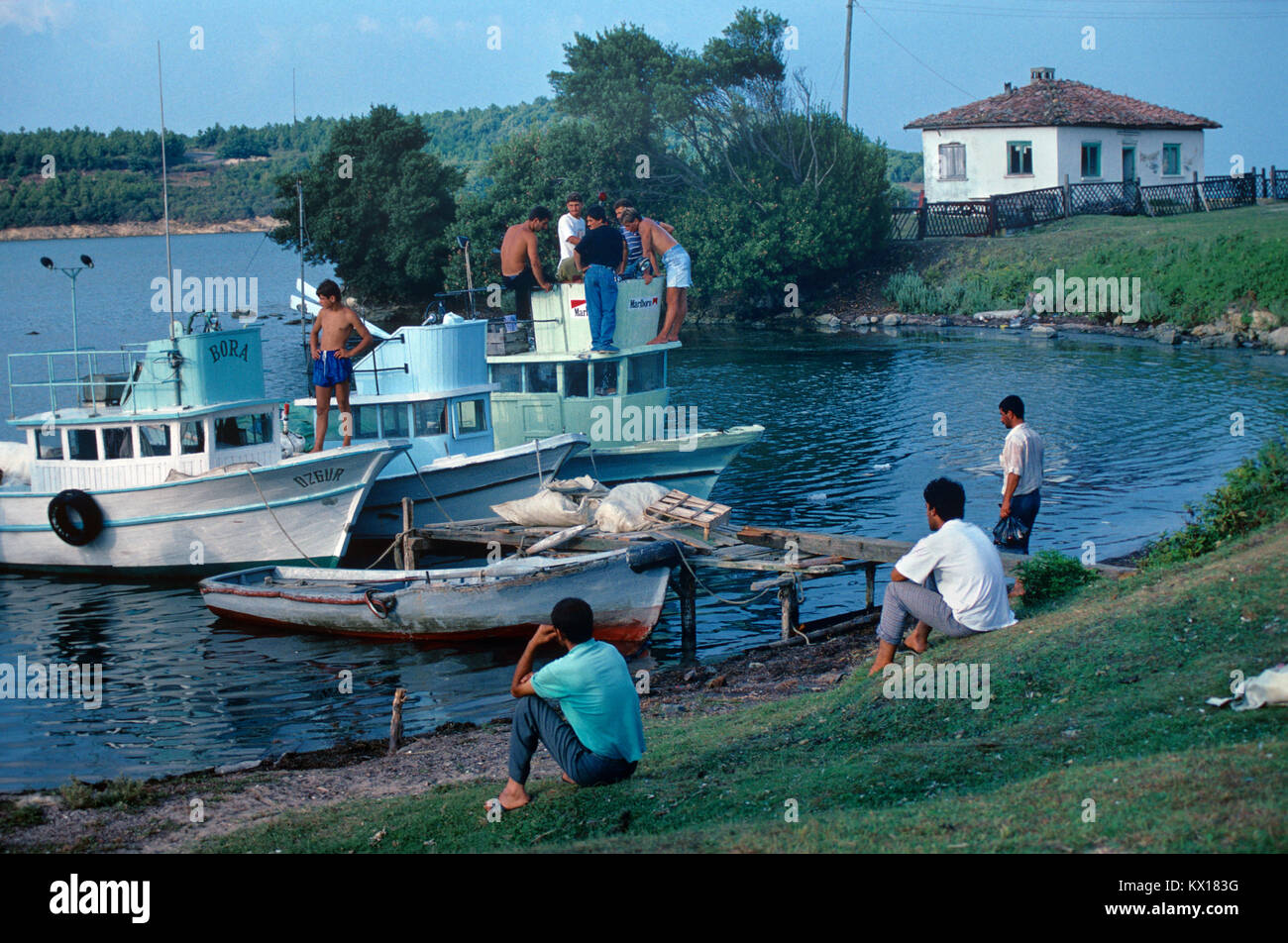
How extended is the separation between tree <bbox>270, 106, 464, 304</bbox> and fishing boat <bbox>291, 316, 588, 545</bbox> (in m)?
36.2

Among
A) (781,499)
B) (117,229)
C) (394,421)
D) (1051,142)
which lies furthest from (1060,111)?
(117,229)

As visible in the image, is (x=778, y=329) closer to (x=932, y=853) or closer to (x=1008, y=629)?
(x=1008, y=629)

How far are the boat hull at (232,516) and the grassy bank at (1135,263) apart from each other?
3266 centimetres

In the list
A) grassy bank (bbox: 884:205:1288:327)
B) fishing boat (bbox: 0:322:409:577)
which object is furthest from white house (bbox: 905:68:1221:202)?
fishing boat (bbox: 0:322:409:577)

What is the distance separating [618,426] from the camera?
23.1 metres

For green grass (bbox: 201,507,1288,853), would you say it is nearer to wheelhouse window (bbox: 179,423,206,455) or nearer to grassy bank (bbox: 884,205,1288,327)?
wheelhouse window (bbox: 179,423,206,455)

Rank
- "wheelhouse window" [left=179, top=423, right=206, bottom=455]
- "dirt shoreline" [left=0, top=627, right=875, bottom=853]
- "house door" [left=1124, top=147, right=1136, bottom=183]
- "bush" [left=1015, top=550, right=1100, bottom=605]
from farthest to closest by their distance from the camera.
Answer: "house door" [left=1124, top=147, right=1136, bottom=183], "wheelhouse window" [left=179, top=423, right=206, bottom=455], "bush" [left=1015, top=550, right=1100, bottom=605], "dirt shoreline" [left=0, top=627, right=875, bottom=853]

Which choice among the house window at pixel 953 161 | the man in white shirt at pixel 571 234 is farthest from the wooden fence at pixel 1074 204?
the man in white shirt at pixel 571 234

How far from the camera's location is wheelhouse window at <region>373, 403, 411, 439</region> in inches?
850

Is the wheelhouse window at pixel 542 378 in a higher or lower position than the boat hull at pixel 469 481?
higher

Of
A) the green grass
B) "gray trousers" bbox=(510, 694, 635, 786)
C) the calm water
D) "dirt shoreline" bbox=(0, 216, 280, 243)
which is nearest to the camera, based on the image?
the green grass

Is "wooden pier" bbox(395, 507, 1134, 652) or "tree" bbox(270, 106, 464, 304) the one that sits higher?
"tree" bbox(270, 106, 464, 304)

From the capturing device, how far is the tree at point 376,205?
56.8 m

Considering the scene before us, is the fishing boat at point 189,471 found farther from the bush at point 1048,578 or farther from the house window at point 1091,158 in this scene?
the house window at point 1091,158
